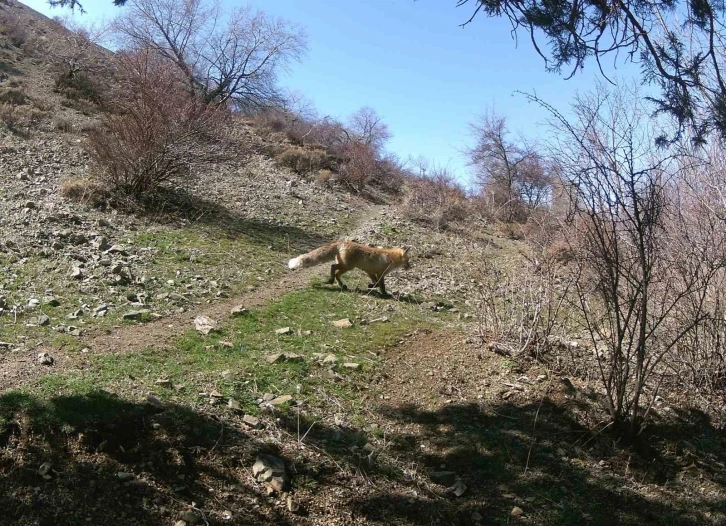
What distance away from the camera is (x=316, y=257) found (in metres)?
11.0

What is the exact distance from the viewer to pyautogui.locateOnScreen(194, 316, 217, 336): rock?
23.8ft

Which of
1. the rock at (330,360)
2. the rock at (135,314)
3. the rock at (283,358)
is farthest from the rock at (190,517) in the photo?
the rock at (135,314)

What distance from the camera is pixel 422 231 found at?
65.1 ft

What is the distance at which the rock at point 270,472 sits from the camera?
14.4 ft

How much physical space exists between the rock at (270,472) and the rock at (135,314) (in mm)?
3576

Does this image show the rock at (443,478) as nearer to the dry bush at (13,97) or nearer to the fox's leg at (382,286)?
the fox's leg at (382,286)

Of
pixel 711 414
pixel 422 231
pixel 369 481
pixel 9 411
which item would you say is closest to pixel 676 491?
pixel 711 414

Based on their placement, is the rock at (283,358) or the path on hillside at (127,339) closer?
the path on hillside at (127,339)

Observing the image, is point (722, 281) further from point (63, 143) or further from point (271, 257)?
point (63, 143)

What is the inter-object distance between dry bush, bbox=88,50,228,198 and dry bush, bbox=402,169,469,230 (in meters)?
9.38

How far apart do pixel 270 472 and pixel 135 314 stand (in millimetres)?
3897

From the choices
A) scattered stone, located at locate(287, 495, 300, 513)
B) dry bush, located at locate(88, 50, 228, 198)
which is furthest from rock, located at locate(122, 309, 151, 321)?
dry bush, located at locate(88, 50, 228, 198)

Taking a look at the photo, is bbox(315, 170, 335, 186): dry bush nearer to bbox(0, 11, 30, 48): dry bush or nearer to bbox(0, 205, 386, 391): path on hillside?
bbox(0, 205, 386, 391): path on hillside

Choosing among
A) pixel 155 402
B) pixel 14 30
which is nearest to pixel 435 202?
pixel 155 402
